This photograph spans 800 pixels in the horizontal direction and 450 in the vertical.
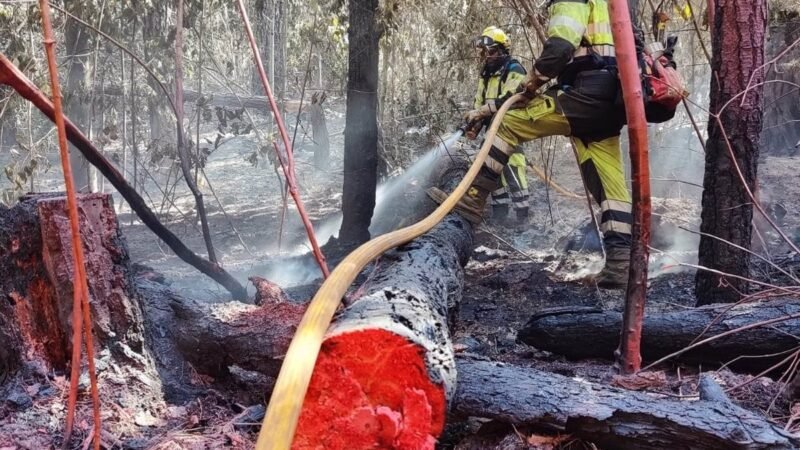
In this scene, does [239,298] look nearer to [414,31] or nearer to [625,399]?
[625,399]

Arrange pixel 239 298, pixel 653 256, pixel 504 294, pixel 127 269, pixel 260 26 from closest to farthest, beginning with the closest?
pixel 127 269, pixel 239 298, pixel 504 294, pixel 653 256, pixel 260 26

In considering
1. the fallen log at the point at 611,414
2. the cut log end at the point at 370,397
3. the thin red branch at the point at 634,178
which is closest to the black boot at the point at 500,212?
the thin red branch at the point at 634,178

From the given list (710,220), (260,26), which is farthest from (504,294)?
(260,26)

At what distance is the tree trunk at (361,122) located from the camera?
573 centimetres

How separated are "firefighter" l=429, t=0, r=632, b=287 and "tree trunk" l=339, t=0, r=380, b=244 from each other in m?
1.42

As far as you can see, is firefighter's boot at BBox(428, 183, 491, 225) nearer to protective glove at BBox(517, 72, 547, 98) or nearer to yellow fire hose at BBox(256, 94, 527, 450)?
protective glove at BBox(517, 72, 547, 98)

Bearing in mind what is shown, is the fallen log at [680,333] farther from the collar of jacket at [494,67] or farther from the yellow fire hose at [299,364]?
the collar of jacket at [494,67]

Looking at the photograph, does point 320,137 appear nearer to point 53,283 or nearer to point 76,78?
point 76,78

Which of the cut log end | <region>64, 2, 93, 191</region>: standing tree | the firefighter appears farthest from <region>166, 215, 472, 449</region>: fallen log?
<region>64, 2, 93, 191</region>: standing tree

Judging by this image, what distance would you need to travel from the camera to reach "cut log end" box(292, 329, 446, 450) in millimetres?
1873

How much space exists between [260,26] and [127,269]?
9911 mm

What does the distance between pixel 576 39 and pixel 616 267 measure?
1639 mm

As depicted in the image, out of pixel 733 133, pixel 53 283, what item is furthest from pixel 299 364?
pixel 733 133

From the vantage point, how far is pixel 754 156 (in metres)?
3.55
